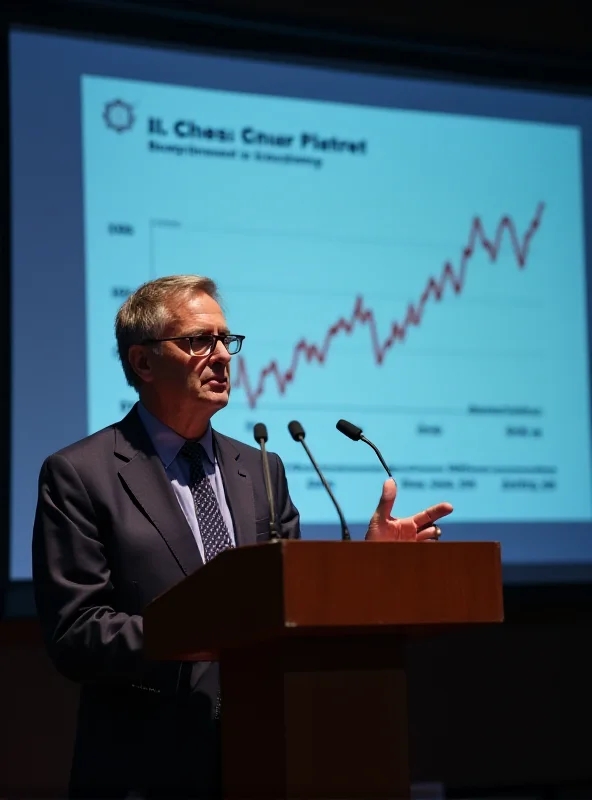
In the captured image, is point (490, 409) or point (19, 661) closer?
point (19, 661)

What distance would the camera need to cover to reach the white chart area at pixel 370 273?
3996 millimetres

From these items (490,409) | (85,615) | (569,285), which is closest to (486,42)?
(569,285)

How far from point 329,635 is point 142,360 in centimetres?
105

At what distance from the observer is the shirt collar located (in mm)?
2668

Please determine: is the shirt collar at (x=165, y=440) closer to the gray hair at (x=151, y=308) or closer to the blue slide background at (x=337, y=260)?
the gray hair at (x=151, y=308)

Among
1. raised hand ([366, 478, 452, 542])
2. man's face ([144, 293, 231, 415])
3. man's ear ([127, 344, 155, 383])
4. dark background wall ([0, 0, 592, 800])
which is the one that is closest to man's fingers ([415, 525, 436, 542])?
raised hand ([366, 478, 452, 542])

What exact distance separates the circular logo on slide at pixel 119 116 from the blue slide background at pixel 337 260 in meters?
0.03

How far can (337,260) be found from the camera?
4258 mm

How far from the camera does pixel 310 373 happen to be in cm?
414

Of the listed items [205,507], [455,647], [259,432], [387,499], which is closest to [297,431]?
[259,432]

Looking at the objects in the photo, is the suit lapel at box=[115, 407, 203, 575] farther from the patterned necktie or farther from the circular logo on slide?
the circular logo on slide

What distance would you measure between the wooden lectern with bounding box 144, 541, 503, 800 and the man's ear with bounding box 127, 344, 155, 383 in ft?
2.72

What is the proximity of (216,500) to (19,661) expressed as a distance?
167 centimetres

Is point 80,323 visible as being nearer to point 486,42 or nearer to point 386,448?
point 386,448
